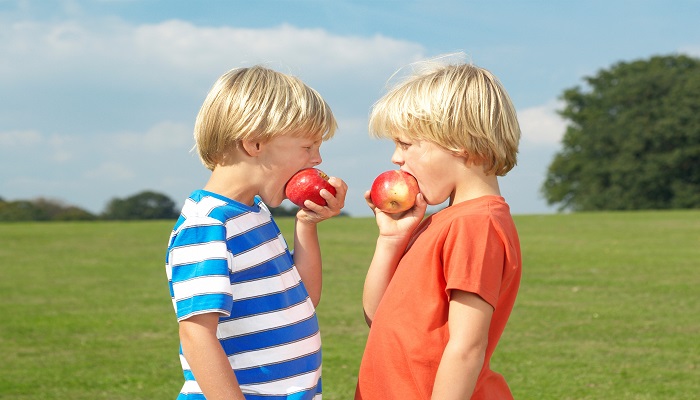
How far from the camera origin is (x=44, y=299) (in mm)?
11945

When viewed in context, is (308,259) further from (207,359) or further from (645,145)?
(645,145)

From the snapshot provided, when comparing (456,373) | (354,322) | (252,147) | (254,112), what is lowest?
(354,322)

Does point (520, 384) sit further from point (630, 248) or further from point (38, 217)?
point (38, 217)

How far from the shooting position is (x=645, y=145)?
51469mm

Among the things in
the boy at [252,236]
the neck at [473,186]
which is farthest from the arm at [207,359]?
the neck at [473,186]

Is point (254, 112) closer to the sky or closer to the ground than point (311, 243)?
closer to the sky

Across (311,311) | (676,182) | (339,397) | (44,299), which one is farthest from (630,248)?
(676,182)

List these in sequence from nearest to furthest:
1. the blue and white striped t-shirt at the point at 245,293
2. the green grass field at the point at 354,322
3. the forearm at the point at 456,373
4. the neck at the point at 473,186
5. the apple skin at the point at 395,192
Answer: the forearm at the point at 456,373, the blue and white striped t-shirt at the point at 245,293, the neck at the point at 473,186, the apple skin at the point at 395,192, the green grass field at the point at 354,322

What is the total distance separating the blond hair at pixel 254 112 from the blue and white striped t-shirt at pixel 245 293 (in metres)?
0.19

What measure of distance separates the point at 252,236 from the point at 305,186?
0.31 m

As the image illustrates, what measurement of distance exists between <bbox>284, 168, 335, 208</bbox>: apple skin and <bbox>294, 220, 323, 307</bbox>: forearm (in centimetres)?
17

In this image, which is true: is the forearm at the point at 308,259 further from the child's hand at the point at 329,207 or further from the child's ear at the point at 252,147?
the child's ear at the point at 252,147

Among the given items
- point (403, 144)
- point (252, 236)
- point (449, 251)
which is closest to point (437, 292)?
point (449, 251)

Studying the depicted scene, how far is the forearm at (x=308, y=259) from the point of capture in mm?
3051
